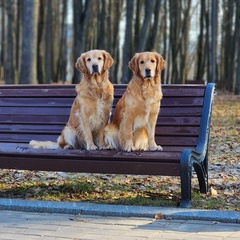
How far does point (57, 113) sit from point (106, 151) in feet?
5.42

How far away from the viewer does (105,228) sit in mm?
4664

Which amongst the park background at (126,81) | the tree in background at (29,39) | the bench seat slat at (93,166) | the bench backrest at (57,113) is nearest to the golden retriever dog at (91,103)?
the bench seat slat at (93,166)

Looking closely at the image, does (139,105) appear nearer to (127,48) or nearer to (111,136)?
(111,136)

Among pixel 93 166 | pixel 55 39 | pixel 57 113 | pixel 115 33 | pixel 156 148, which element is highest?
pixel 115 33

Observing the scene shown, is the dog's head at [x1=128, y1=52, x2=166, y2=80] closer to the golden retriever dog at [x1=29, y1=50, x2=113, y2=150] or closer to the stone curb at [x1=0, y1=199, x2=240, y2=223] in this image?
the golden retriever dog at [x1=29, y1=50, x2=113, y2=150]

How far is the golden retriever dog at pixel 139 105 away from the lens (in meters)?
5.71

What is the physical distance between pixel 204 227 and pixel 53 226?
4.08 feet

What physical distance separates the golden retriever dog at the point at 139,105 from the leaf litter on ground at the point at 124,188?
0.54 metres

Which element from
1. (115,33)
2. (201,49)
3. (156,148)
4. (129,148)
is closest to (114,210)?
(129,148)

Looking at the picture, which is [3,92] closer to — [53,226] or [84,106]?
[84,106]

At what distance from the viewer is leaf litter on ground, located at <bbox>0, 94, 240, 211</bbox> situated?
5.70 meters

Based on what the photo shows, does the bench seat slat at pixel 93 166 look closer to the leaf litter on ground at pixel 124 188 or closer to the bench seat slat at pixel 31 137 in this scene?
the leaf litter on ground at pixel 124 188

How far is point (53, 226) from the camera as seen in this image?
15.6 feet

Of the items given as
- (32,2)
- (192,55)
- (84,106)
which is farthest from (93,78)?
(192,55)
